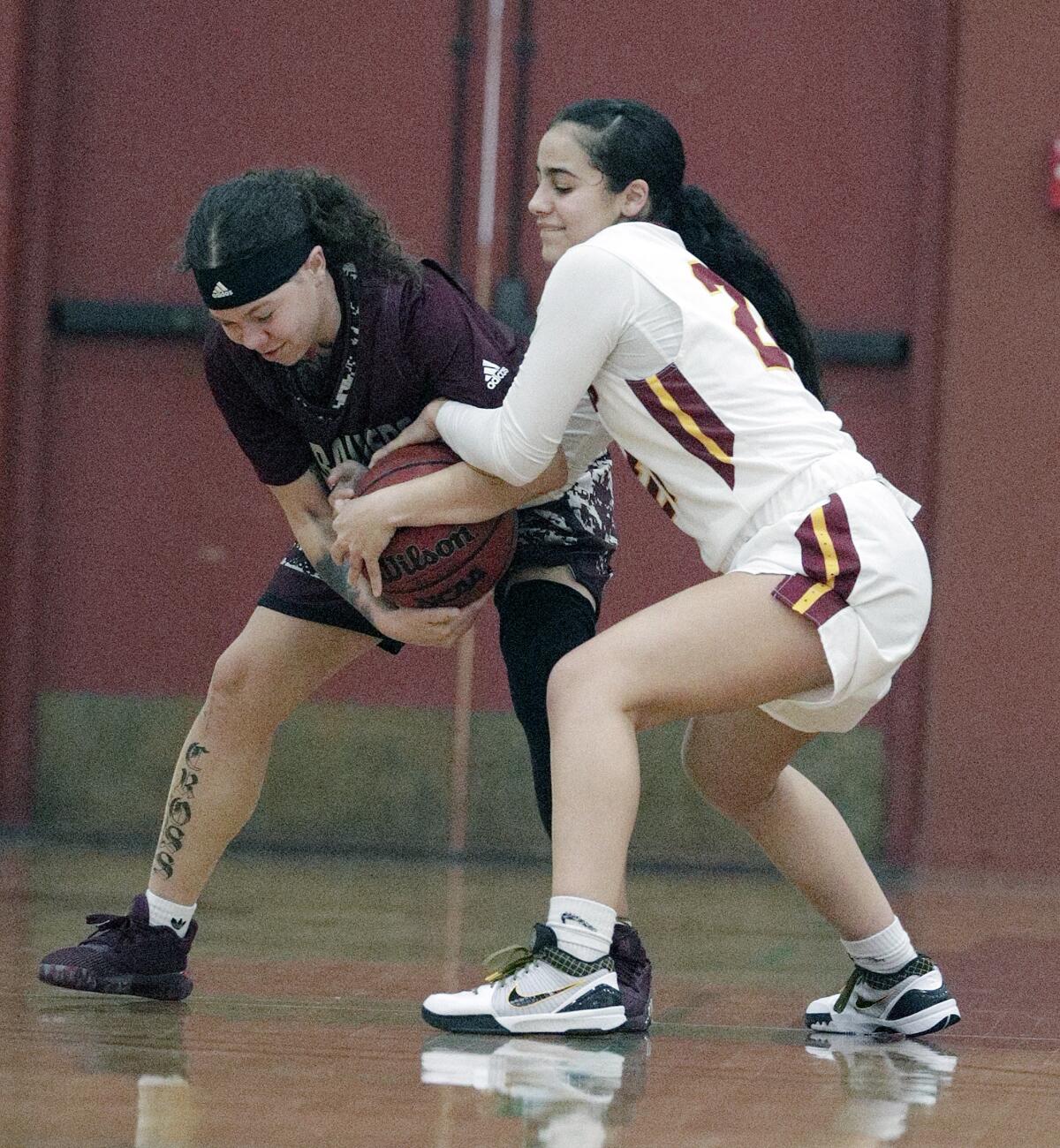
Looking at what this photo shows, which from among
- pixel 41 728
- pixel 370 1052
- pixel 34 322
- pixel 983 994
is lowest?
pixel 41 728

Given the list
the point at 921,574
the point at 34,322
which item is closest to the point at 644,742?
the point at 34,322

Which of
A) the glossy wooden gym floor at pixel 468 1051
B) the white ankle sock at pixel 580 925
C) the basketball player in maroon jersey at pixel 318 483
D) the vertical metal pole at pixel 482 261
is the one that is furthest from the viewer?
the vertical metal pole at pixel 482 261

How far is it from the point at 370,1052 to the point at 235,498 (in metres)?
3.98

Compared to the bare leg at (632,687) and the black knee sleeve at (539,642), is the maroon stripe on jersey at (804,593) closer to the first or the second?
the bare leg at (632,687)

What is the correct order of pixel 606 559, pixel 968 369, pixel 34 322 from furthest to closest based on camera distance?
pixel 34 322, pixel 968 369, pixel 606 559

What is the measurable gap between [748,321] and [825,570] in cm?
48

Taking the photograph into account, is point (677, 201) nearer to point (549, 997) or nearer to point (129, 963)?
point (549, 997)

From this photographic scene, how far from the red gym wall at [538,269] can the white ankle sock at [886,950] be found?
3.00 m

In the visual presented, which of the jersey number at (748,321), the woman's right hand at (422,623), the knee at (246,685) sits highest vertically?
the jersey number at (748,321)

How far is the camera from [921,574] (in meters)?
3.43

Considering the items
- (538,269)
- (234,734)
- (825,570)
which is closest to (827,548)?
(825,570)

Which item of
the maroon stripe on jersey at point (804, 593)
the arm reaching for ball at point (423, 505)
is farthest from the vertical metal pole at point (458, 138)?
the maroon stripe on jersey at point (804, 593)

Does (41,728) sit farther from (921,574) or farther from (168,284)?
(921,574)

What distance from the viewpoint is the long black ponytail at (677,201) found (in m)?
3.71
